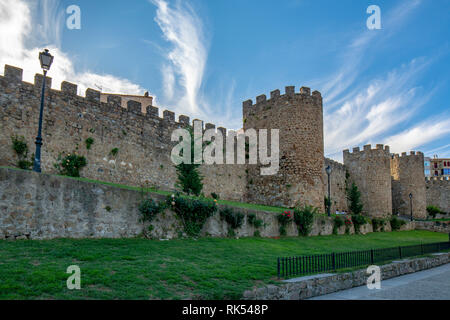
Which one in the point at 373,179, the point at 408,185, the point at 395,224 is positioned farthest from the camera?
the point at 408,185

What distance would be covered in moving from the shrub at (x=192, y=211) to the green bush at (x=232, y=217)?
81 centimetres

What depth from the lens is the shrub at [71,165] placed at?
15328 millimetres

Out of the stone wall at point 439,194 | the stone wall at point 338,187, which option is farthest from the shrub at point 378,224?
the stone wall at point 439,194

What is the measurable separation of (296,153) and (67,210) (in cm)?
1768

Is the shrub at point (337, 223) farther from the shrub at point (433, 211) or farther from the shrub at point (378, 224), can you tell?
the shrub at point (433, 211)

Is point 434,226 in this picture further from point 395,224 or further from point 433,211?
point 433,211

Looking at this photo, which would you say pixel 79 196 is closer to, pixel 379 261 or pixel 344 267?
pixel 344 267

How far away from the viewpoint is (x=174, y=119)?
69.6ft

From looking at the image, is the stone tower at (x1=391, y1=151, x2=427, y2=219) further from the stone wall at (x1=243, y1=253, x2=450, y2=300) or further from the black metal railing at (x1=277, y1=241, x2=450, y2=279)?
the stone wall at (x1=243, y1=253, x2=450, y2=300)

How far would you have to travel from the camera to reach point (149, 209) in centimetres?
1096

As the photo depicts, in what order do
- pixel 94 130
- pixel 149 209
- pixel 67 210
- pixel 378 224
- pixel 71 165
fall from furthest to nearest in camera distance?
pixel 378 224 → pixel 94 130 → pixel 71 165 → pixel 149 209 → pixel 67 210

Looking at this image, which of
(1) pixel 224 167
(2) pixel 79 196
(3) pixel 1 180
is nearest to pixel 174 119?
(1) pixel 224 167

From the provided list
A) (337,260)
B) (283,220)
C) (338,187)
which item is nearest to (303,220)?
(283,220)
